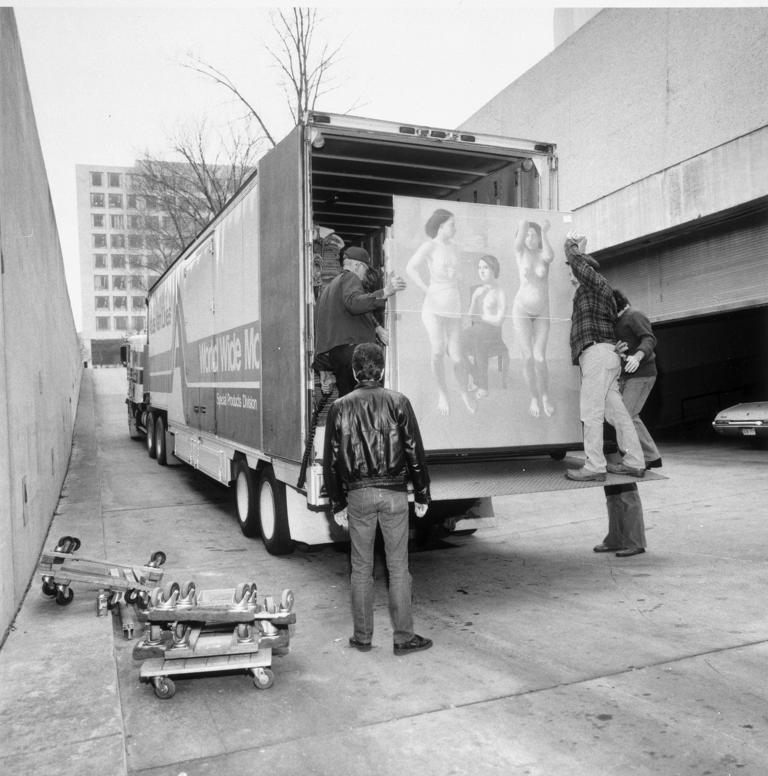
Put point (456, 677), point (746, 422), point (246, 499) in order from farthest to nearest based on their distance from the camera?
point (746, 422) < point (246, 499) < point (456, 677)

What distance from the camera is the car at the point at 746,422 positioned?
14.7 m

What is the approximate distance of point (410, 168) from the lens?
7.27m

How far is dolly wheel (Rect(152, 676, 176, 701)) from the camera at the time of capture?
13.3 ft

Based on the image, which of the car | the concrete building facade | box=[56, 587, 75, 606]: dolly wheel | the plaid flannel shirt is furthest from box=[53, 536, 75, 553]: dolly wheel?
the car

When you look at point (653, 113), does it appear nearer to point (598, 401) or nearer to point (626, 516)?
point (626, 516)

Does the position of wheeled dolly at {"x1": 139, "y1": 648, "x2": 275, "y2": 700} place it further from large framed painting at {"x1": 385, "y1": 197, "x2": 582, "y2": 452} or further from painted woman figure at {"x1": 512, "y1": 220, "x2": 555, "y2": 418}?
painted woman figure at {"x1": 512, "y1": 220, "x2": 555, "y2": 418}

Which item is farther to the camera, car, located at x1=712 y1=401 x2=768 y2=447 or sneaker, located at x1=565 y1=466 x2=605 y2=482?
car, located at x1=712 y1=401 x2=768 y2=447

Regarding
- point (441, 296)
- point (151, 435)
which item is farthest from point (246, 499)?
point (151, 435)

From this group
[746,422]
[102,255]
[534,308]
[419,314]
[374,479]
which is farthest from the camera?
[102,255]

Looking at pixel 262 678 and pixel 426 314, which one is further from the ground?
pixel 426 314

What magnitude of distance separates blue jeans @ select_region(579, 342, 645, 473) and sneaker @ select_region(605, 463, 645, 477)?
31mm

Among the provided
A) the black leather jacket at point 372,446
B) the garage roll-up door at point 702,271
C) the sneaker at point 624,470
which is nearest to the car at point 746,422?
the garage roll-up door at point 702,271

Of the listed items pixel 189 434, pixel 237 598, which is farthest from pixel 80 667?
pixel 189 434

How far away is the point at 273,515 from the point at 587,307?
3.38 meters
